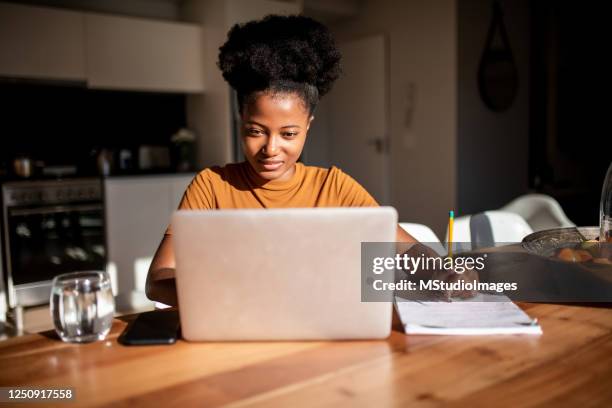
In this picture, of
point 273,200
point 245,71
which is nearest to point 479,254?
point 273,200

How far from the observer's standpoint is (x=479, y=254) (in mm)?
1350

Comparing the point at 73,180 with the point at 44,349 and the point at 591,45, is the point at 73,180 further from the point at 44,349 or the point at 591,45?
the point at 591,45

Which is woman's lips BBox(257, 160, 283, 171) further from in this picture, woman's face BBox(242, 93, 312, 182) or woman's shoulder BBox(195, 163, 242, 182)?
woman's shoulder BBox(195, 163, 242, 182)

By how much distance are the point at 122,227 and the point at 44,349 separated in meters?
2.78

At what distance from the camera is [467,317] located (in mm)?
874

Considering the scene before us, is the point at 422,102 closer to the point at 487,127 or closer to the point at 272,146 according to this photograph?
the point at 487,127

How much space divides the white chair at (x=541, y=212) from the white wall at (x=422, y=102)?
1.60 m

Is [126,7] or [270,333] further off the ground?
[126,7]

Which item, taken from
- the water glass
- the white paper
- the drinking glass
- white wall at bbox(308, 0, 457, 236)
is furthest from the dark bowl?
Answer: white wall at bbox(308, 0, 457, 236)

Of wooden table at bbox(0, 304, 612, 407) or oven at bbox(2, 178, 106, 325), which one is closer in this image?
wooden table at bbox(0, 304, 612, 407)

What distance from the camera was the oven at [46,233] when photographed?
10.1 ft

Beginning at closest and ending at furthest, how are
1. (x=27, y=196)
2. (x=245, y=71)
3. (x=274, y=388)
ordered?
1. (x=274, y=388)
2. (x=245, y=71)
3. (x=27, y=196)

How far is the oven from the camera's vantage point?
10.1ft

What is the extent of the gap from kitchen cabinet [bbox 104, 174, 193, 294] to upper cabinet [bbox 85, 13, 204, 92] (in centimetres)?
69
